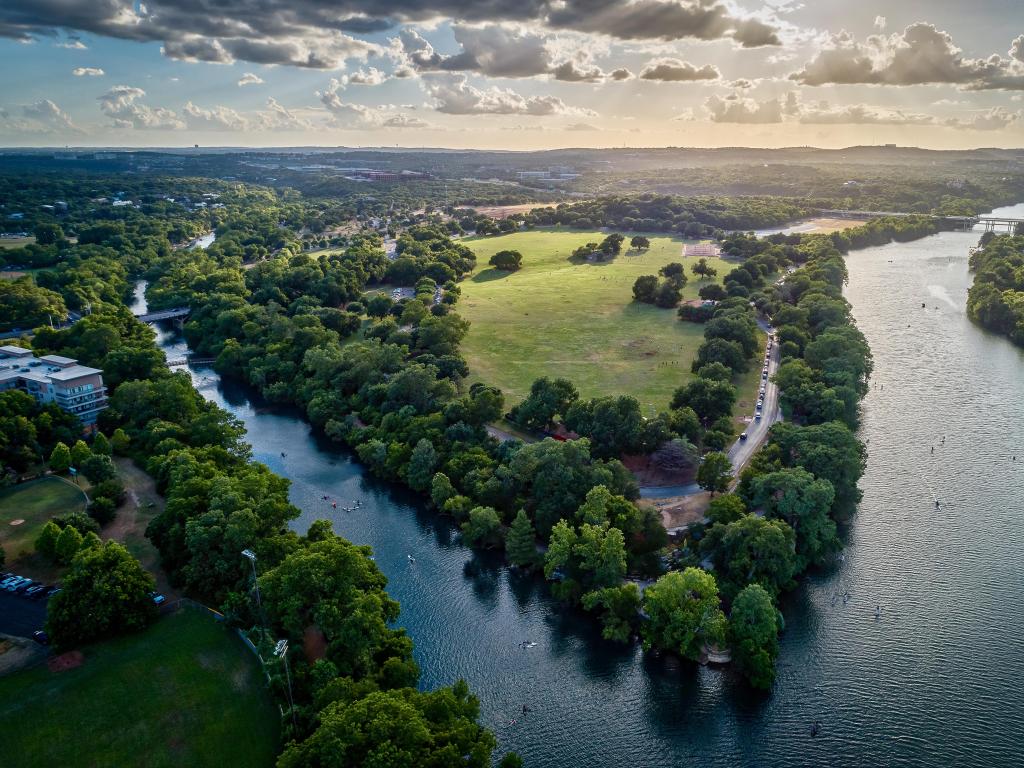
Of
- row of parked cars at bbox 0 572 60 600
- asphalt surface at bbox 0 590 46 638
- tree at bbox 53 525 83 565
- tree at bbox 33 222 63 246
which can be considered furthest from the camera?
tree at bbox 33 222 63 246

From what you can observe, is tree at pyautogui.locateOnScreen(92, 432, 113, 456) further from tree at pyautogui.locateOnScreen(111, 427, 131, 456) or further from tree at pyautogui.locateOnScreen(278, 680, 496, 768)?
tree at pyautogui.locateOnScreen(278, 680, 496, 768)

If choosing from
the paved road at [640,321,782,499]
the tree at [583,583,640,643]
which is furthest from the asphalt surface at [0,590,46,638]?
the paved road at [640,321,782,499]

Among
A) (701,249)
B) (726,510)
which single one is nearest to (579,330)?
(726,510)

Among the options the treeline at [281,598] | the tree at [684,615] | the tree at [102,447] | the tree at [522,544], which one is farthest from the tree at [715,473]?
the tree at [102,447]

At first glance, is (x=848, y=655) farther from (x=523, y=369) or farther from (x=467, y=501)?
(x=523, y=369)

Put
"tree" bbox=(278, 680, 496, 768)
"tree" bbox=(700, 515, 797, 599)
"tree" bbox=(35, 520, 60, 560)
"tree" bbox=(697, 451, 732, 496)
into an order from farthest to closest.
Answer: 1. "tree" bbox=(697, 451, 732, 496)
2. "tree" bbox=(35, 520, 60, 560)
3. "tree" bbox=(700, 515, 797, 599)
4. "tree" bbox=(278, 680, 496, 768)

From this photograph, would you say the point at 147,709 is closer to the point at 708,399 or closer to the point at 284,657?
the point at 284,657
